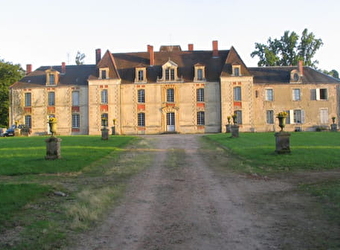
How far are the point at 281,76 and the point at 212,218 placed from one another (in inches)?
1380

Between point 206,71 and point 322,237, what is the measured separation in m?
33.0

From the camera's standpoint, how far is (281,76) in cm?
3778

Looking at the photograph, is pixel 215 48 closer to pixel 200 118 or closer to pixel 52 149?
pixel 200 118

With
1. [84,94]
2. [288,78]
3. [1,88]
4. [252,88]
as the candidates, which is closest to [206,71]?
[252,88]

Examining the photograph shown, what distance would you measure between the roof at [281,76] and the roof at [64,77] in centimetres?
1781

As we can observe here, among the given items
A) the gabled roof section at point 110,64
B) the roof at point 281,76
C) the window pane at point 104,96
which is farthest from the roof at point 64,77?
the roof at point 281,76

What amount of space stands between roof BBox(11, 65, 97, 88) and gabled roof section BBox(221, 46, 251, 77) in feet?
46.1

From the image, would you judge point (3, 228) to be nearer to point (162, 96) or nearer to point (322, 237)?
point (322, 237)

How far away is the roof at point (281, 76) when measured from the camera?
3722 centimetres

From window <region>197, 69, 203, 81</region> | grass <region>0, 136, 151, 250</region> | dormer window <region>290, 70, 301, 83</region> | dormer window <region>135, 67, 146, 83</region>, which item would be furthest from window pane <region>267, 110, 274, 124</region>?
grass <region>0, 136, 151, 250</region>

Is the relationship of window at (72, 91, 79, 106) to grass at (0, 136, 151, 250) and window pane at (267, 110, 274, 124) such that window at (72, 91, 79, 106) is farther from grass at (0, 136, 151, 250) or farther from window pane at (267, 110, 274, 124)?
grass at (0, 136, 151, 250)

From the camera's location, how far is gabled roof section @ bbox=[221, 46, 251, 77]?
3538cm

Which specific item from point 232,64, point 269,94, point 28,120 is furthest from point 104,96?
point 269,94

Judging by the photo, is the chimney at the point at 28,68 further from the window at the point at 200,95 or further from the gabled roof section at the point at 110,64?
the window at the point at 200,95
